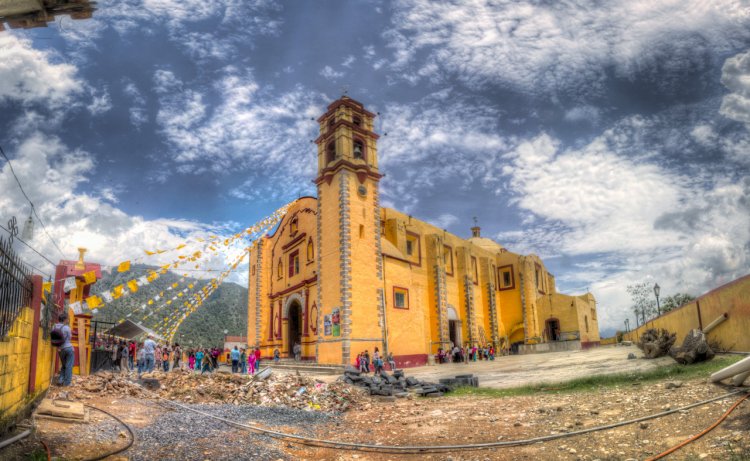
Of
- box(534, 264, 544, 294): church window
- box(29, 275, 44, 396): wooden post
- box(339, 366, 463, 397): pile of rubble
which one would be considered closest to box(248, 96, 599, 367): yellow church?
box(534, 264, 544, 294): church window

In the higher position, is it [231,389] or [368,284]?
[368,284]

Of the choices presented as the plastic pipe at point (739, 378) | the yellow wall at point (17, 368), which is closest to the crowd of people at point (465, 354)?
the plastic pipe at point (739, 378)

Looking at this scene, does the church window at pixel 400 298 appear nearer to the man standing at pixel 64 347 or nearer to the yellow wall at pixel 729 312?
the yellow wall at pixel 729 312

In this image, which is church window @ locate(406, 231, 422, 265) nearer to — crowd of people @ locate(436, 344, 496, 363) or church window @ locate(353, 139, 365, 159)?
crowd of people @ locate(436, 344, 496, 363)

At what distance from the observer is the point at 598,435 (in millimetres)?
6840

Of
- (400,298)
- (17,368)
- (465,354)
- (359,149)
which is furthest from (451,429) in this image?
(465,354)

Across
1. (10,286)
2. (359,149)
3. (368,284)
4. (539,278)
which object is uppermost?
(359,149)

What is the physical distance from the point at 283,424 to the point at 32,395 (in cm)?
457

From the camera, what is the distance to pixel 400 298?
88.2 ft

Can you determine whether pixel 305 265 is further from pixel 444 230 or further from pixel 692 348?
pixel 692 348

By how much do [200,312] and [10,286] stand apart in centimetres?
8778

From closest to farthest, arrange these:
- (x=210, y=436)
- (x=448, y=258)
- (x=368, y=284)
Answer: (x=210, y=436) → (x=368, y=284) → (x=448, y=258)

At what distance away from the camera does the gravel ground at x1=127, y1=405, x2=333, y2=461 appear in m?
6.72

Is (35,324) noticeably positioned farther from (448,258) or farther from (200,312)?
(200,312)
